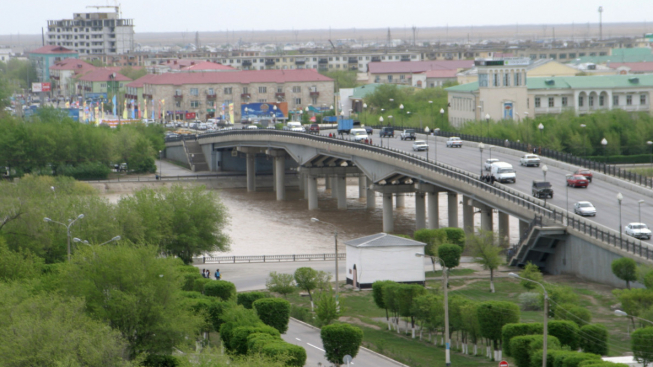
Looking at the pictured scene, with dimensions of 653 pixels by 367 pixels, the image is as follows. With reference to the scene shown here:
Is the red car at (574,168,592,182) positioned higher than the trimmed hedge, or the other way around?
the red car at (574,168,592,182)

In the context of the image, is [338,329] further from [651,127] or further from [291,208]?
[651,127]

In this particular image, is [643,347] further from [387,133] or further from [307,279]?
[387,133]

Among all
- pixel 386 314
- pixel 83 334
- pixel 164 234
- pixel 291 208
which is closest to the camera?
pixel 83 334

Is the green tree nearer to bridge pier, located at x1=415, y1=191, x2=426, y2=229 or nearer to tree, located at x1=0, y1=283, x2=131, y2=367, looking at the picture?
tree, located at x1=0, y1=283, x2=131, y2=367

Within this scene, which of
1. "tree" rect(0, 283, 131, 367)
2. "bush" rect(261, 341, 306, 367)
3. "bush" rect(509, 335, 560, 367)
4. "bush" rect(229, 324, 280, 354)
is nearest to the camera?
"tree" rect(0, 283, 131, 367)

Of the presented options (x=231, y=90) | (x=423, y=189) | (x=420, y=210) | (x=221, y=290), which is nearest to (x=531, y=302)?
(x=221, y=290)

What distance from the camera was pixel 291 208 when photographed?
331 feet

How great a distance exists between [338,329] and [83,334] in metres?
9.45

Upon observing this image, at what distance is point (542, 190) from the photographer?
217 ft

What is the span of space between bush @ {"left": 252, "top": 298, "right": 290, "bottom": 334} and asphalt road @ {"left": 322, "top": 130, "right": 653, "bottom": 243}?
22.1 m

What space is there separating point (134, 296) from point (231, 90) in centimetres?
13404

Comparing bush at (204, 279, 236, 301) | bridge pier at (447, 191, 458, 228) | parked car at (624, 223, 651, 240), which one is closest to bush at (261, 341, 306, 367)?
bush at (204, 279, 236, 301)

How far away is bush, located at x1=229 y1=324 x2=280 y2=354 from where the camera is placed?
40.0m

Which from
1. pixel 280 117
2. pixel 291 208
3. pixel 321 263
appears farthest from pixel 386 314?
pixel 280 117
